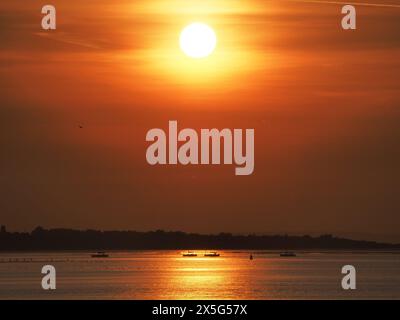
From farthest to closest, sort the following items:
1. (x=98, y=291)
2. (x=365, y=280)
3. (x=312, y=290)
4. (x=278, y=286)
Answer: (x=365, y=280), (x=278, y=286), (x=312, y=290), (x=98, y=291)

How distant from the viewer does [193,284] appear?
416ft

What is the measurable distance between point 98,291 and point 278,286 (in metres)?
25.9
